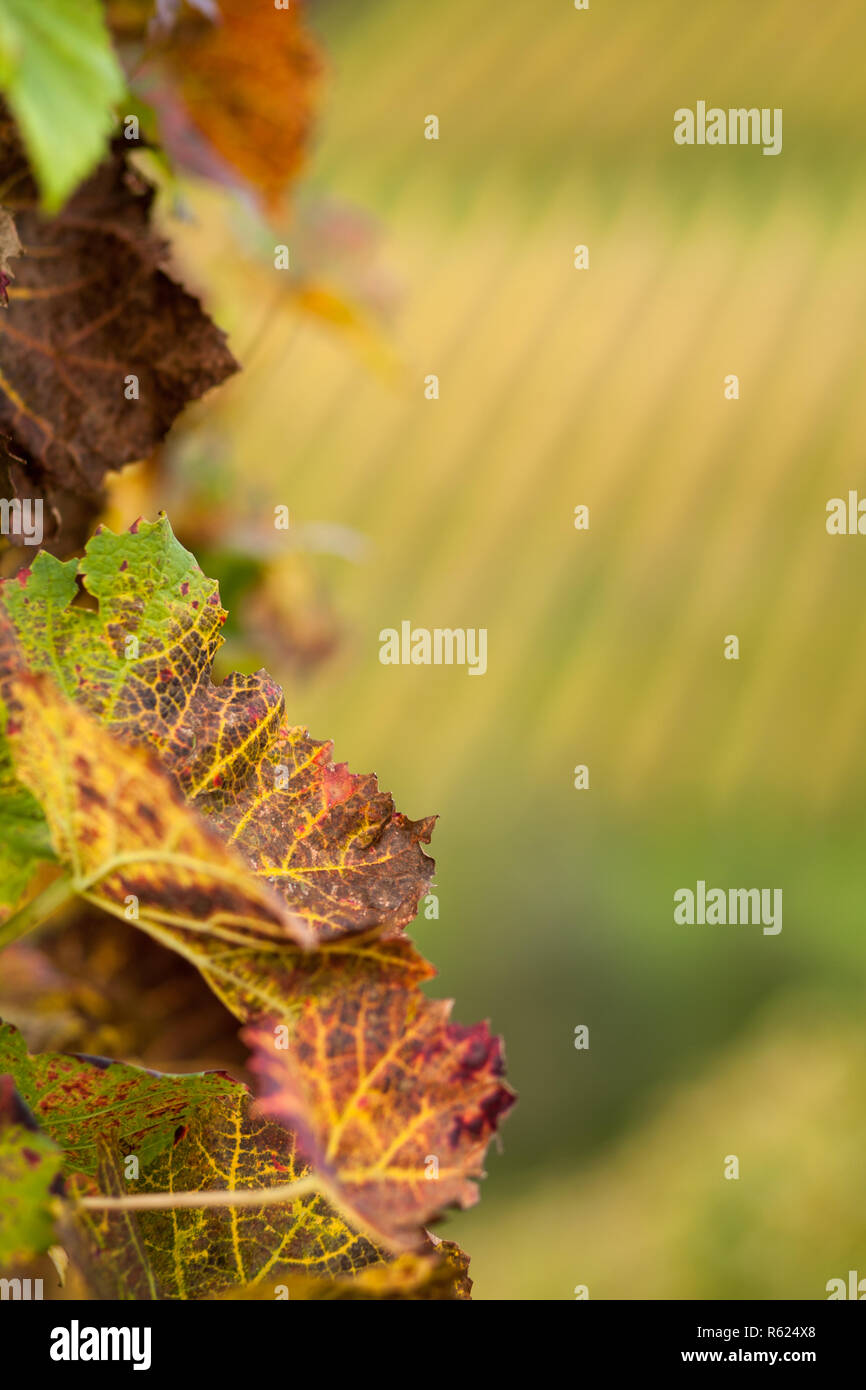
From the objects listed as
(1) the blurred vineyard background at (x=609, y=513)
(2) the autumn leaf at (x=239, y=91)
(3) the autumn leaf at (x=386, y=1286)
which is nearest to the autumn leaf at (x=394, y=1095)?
(3) the autumn leaf at (x=386, y=1286)

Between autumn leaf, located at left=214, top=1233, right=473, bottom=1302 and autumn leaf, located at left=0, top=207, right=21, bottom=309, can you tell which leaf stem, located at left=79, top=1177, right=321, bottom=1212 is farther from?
autumn leaf, located at left=0, top=207, right=21, bottom=309

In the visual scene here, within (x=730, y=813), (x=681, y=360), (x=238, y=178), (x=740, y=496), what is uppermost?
(x=681, y=360)

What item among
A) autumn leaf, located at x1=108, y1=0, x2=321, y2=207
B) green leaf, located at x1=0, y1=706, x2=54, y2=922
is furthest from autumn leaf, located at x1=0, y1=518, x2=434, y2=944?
autumn leaf, located at x1=108, y1=0, x2=321, y2=207

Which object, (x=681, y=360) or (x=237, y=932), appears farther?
(x=681, y=360)

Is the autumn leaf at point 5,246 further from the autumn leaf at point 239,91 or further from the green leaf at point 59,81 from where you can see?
the autumn leaf at point 239,91

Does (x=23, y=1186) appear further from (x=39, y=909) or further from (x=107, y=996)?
(x=107, y=996)

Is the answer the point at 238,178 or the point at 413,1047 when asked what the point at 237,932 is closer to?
the point at 413,1047

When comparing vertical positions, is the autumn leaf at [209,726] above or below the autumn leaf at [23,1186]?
above

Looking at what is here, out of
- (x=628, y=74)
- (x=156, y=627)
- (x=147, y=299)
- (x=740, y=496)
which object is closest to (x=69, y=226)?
(x=147, y=299)
